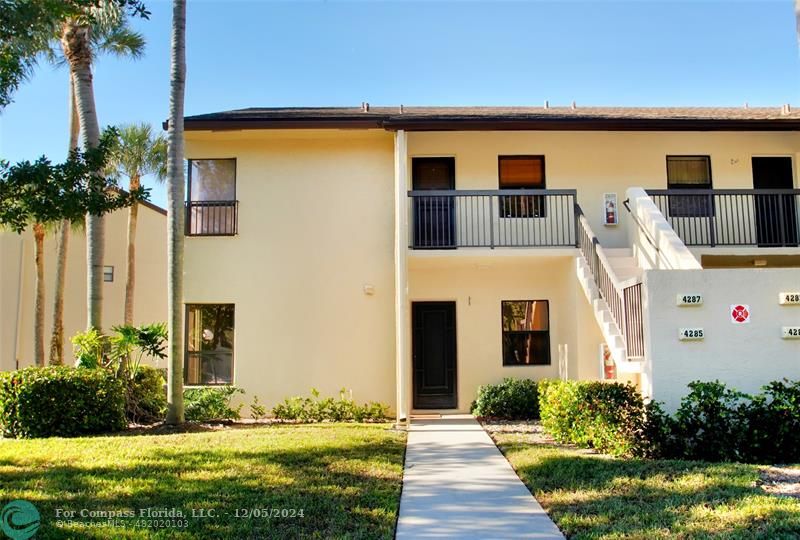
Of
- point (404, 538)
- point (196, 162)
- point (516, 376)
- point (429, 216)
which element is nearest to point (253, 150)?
point (196, 162)

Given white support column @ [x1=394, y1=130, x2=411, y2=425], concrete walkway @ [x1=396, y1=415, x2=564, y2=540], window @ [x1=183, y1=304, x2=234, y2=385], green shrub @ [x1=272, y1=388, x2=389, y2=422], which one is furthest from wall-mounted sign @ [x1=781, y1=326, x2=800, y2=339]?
window @ [x1=183, y1=304, x2=234, y2=385]

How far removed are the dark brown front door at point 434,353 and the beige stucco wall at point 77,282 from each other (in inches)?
501

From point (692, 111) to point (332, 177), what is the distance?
9.23 metres

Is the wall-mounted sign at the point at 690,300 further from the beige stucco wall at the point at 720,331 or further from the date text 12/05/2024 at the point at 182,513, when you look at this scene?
the date text 12/05/2024 at the point at 182,513

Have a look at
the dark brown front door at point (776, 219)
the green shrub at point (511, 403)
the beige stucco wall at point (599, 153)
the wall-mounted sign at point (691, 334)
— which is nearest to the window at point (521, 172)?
the beige stucco wall at point (599, 153)

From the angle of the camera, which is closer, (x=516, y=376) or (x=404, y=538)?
(x=404, y=538)

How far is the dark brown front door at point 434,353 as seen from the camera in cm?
1380

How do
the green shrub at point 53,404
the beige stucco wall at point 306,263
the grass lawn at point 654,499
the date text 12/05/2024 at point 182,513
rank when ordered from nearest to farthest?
the grass lawn at point 654,499, the date text 12/05/2024 at point 182,513, the green shrub at point 53,404, the beige stucco wall at point 306,263

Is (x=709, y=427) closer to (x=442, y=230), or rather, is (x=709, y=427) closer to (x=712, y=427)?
(x=712, y=427)

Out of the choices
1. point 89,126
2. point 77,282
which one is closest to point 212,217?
point 89,126

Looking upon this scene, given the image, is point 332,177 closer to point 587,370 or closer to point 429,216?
point 429,216

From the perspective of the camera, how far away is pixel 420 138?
45.5 ft

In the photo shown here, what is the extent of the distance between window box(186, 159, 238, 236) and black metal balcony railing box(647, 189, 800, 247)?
920cm

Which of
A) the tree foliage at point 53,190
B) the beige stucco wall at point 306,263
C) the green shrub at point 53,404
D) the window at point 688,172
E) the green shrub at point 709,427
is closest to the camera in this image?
the tree foliage at point 53,190
